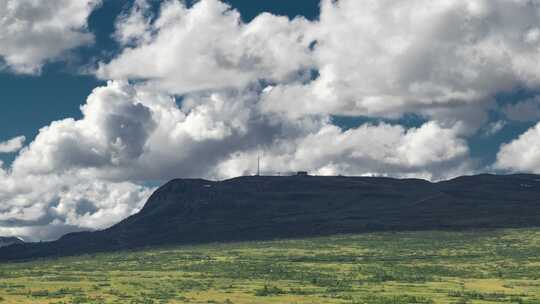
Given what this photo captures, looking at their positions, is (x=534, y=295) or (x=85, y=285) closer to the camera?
(x=534, y=295)

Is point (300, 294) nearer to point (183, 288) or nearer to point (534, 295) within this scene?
point (183, 288)

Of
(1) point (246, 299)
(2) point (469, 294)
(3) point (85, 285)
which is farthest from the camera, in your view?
(3) point (85, 285)

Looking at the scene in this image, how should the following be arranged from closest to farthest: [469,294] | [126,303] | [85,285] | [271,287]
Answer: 1. [126,303]
2. [469,294]
3. [271,287]
4. [85,285]

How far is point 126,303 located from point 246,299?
77.2 ft

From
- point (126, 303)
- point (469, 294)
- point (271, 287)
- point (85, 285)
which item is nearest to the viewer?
point (126, 303)

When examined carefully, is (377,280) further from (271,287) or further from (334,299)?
(334,299)

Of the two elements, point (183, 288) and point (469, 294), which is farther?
point (183, 288)

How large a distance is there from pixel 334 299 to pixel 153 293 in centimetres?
3835

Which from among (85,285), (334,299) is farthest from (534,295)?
(85,285)

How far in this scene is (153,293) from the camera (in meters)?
160

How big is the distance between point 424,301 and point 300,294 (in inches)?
1112

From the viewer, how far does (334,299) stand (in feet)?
493

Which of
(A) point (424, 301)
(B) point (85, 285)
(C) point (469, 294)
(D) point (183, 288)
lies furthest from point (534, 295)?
(B) point (85, 285)

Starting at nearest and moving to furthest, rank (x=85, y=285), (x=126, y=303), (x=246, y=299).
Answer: (x=126, y=303) < (x=246, y=299) < (x=85, y=285)
